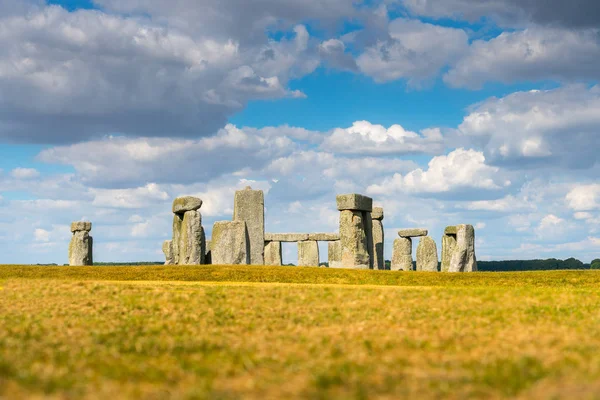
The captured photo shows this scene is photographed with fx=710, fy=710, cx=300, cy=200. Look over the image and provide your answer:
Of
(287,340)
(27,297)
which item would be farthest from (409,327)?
(27,297)

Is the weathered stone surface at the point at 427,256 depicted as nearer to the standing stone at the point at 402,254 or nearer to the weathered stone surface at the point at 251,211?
the standing stone at the point at 402,254

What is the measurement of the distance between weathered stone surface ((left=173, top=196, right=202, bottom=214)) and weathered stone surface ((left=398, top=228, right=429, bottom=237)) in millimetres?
13676

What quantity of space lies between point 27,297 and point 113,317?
9.64 feet

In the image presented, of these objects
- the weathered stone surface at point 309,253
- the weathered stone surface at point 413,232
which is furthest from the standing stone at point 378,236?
the weathered stone surface at point 309,253

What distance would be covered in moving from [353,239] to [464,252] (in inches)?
276

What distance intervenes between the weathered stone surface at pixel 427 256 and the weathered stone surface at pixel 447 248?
177cm

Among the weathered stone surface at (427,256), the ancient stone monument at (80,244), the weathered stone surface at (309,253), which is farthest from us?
the weathered stone surface at (309,253)

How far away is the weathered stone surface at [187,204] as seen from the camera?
89.7 feet

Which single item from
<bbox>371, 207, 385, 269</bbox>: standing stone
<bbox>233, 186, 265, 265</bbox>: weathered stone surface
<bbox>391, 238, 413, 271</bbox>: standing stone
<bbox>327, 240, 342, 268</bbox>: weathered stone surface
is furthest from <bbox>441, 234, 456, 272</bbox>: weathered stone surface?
<bbox>233, 186, 265, 265</bbox>: weathered stone surface

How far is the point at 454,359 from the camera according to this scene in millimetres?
7598

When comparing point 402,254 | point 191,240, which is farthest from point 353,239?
point 402,254

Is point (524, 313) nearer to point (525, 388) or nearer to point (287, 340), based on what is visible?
point (287, 340)

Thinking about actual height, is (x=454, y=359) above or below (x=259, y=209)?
below

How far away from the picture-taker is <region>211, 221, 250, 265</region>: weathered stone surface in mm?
26906
